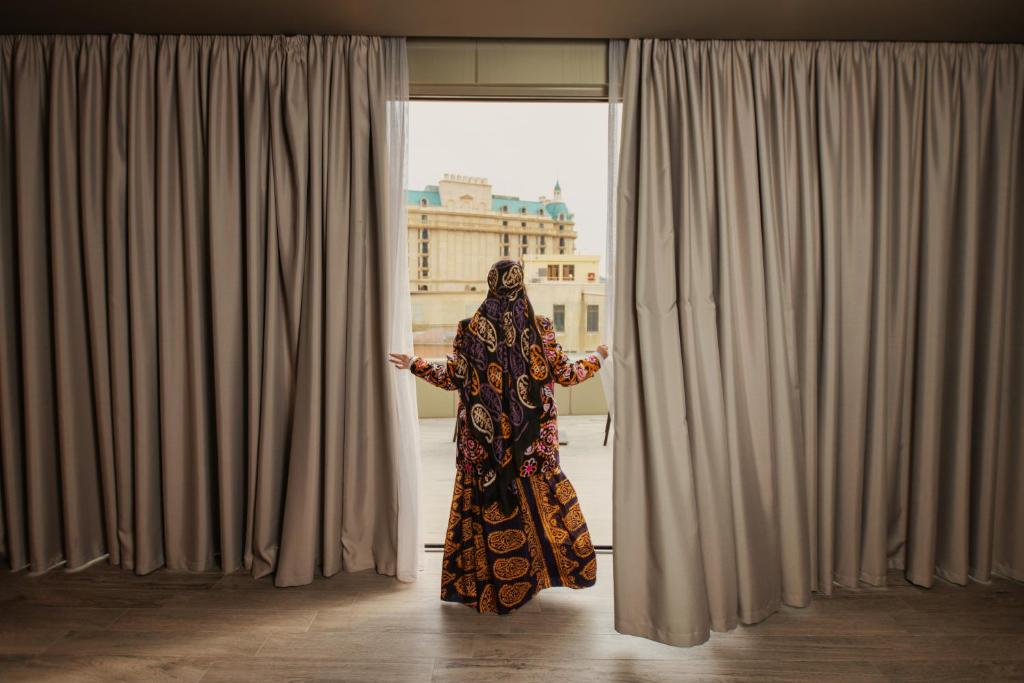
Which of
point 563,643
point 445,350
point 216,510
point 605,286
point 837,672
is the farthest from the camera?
point 445,350

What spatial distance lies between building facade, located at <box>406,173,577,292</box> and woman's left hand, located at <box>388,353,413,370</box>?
2216 mm

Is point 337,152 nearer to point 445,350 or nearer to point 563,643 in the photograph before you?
point 563,643

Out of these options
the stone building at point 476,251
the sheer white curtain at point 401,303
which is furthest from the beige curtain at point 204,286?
the stone building at point 476,251

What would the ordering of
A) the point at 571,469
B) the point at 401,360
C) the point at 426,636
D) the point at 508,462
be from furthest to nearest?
the point at 571,469 → the point at 401,360 → the point at 508,462 → the point at 426,636

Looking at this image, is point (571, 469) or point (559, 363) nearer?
point (559, 363)

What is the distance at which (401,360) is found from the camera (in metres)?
2.30

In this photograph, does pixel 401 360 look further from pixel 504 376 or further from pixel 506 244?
pixel 506 244

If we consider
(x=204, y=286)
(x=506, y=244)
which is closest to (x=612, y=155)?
(x=204, y=286)

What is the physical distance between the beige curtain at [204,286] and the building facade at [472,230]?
Result: 2.10 m

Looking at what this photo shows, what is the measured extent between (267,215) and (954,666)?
2884 mm

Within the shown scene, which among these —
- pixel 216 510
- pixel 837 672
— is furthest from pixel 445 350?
pixel 837 672

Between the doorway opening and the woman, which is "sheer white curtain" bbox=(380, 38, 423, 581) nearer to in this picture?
the woman

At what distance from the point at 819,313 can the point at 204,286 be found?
2.49 m

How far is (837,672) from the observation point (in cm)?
182
